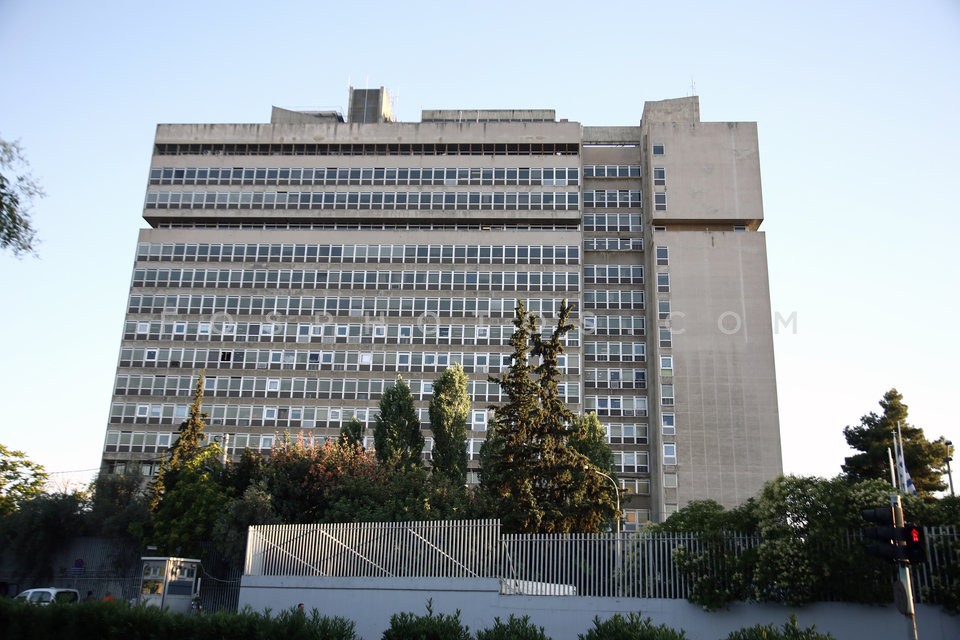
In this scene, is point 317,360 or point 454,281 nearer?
point 317,360

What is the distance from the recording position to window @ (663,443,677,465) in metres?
70.3

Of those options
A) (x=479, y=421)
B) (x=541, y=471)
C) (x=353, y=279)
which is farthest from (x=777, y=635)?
(x=353, y=279)

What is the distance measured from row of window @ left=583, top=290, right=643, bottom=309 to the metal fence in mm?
52496

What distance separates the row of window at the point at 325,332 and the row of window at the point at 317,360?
107 centimetres

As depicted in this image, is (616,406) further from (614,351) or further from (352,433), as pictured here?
(352,433)

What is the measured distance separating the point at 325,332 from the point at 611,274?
84.6 ft

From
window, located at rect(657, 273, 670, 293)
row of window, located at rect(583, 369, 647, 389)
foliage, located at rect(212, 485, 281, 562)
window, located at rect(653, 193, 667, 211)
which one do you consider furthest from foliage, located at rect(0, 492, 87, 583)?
window, located at rect(653, 193, 667, 211)

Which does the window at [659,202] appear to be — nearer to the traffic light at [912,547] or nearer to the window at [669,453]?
the window at [669,453]

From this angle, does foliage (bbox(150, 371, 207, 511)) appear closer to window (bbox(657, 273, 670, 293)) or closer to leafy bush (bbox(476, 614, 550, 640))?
leafy bush (bbox(476, 614, 550, 640))

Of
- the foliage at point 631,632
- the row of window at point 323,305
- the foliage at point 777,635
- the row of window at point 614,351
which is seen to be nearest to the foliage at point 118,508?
the row of window at point 323,305

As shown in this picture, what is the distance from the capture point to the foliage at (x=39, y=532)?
167ft

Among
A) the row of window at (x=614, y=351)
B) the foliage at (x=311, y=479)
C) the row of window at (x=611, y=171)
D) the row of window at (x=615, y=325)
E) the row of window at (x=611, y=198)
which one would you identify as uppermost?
the row of window at (x=611, y=171)

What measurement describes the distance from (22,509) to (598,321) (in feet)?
152

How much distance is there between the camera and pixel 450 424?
5056cm
